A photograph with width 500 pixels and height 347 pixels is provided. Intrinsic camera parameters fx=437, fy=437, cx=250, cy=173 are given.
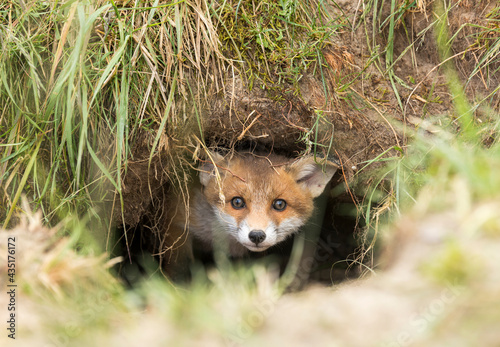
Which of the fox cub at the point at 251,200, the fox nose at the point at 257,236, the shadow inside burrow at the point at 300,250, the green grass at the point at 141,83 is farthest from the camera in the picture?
the shadow inside burrow at the point at 300,250

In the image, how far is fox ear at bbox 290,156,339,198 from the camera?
385 cm

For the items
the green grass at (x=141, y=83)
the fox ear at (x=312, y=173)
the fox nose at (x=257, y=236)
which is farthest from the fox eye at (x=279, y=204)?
the green grass at (x=141, y=83)

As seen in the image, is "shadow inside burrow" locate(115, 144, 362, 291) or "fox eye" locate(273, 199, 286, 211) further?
"shadow inside burrow" locate(115, 144, 362, 291)

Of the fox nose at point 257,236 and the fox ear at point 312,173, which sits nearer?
the fox nose at point 257,236

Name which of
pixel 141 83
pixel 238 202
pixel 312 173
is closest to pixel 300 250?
pixel 312 173

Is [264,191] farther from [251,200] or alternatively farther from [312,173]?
[312,173]

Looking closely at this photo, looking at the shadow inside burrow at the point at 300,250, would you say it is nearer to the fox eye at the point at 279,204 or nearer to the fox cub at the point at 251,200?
the fox cub at the point at 251,200

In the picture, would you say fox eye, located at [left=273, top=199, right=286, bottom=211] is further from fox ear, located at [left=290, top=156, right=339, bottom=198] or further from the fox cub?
fox ear, located at [left=290, top=156, right=339, bottom=198]

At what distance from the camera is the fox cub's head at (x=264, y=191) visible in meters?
3.78

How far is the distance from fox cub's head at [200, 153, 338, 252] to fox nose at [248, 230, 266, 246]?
8 centimetres

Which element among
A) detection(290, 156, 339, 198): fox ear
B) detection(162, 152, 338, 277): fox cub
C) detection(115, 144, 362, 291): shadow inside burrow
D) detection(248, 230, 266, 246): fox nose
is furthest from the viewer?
detection(115, 144, 362, 291): shadow inside burrow

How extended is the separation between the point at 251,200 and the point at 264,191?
5.5 inches

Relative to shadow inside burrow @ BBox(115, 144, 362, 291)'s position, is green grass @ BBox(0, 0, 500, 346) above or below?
above

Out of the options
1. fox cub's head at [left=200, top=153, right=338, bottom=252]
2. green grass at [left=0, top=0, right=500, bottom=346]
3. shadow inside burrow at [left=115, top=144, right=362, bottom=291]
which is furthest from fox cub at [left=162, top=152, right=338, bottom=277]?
green grass at [left=0, top=0, right=500, bottom=346]
